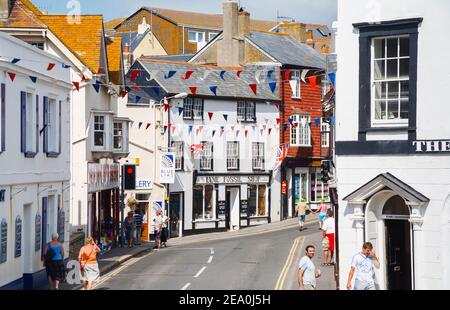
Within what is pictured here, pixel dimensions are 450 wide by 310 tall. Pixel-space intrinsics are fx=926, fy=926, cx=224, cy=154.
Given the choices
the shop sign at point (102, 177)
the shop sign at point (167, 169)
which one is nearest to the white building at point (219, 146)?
the shop sign at point (167, 169)

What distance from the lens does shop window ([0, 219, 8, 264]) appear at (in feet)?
77.7

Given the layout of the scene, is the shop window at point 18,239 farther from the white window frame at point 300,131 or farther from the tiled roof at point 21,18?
the white window frame at point 300,131

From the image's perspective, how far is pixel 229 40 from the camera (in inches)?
2297

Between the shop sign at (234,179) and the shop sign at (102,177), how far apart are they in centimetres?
819

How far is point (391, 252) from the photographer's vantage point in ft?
67.7

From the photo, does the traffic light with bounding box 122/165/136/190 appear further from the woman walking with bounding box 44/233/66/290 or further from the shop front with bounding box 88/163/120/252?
the woman walking with bounding box 44/233/66/290

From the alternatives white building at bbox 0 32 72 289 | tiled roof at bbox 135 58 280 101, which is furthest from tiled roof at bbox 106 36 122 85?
white building at bbox 0 32 72 289

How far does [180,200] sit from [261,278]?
77.0ft

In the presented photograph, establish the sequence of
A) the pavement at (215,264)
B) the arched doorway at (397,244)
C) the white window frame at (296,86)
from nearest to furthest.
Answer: the arched doorway at (397,244) → the pavement at (215,264) → the white window frame at (296,86)

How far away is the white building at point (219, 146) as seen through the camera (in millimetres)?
51594

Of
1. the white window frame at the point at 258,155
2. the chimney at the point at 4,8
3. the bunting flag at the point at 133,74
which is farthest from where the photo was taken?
the white window frame at the point at 258,155

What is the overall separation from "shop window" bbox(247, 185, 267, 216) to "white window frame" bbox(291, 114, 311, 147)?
412 cm

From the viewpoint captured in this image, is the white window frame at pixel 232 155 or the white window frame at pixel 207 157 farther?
the white window frame at pixel 232 155
